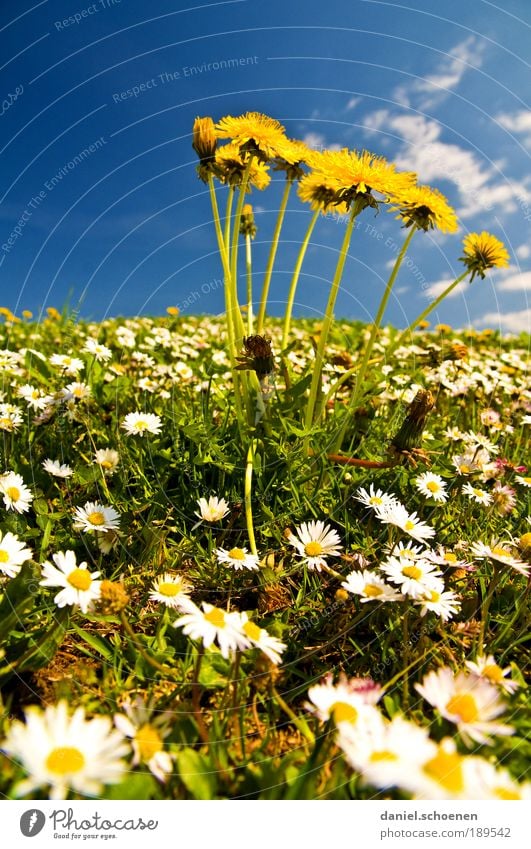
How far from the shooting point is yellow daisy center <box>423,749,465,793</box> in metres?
0.92

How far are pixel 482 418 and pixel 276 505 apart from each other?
1.43 metres

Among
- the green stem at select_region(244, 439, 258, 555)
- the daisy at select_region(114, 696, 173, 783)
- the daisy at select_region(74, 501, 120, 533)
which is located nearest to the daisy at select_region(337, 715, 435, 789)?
the daisy at select_region(114, 696, 173, 783)

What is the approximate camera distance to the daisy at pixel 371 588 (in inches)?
55.5

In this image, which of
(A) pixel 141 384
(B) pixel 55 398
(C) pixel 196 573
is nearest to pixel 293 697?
(C) pixel 196 573

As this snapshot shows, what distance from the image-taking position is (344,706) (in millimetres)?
1096

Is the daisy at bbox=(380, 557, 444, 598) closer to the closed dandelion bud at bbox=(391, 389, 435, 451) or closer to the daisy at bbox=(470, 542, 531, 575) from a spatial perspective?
the daisy at bbox=(470, 542, 531, 575)

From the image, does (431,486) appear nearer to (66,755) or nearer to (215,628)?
(215,628)

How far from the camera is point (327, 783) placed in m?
1.01

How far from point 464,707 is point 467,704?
0.03 ft

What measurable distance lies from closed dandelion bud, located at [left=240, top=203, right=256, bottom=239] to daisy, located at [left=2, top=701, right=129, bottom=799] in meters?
2.14

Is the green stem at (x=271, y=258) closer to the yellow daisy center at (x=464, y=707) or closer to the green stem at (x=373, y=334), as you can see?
the green stem at (x=373, y=334)

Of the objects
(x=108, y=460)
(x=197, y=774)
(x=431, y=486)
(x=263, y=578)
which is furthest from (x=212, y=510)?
(x=197, y=774)

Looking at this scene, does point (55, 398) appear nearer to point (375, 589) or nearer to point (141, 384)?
point (141, 384)

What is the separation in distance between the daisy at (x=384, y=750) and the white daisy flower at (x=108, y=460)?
1.42 metres
